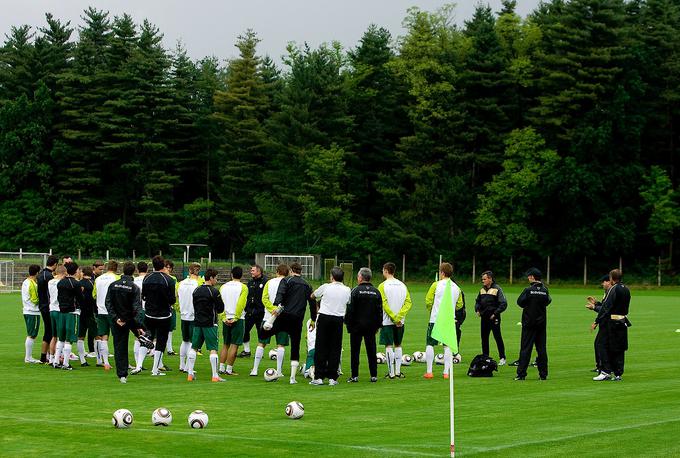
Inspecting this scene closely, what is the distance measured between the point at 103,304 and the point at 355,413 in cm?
823

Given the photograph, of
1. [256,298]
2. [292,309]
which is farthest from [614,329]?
[256,298]

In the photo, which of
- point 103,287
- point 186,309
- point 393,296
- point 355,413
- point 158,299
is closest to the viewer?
point 355,413

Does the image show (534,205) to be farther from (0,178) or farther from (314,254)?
(0,178)

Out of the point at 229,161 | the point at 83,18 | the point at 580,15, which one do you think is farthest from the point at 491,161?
the point at 83,18

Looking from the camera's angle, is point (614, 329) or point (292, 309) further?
point (614, 329)

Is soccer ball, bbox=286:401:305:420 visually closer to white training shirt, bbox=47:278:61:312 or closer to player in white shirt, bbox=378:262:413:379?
→ player in white shirt, bbox=378:262:413:379

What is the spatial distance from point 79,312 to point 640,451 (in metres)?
13.8

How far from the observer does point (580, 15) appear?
7944 cm

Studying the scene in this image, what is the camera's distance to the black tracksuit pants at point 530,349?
2125 centimetres

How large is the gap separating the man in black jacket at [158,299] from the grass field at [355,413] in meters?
0.91

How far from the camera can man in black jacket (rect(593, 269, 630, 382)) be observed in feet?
70.1

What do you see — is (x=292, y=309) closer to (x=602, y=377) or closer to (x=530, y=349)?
(x=530, y=349)

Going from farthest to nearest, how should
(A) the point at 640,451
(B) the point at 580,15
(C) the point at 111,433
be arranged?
(B) the point at 580,15, (C) the point at 111,433, (A) the point at 640,451

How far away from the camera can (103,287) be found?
2306 cm
